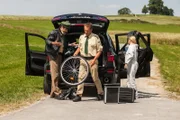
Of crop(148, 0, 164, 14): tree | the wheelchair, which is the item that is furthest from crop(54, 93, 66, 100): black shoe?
crop(148, 0, 164, 14): tree

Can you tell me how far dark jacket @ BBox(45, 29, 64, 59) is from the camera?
33.6 feet

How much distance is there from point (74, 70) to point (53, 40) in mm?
888

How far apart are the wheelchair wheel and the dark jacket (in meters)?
0.37

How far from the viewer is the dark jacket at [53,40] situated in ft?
33.6

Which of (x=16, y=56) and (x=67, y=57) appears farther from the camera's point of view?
(x=16, y=56)

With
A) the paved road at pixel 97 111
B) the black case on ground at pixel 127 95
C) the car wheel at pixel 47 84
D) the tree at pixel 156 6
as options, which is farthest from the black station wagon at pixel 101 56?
the tree at pixel 156 6

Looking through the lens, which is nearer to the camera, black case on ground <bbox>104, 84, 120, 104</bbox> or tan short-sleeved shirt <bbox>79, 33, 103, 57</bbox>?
black case on ground <bbox>104, 84, 120, 104</bbox>

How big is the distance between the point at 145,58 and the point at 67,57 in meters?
2.03

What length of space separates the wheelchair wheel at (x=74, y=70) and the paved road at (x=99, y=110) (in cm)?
54

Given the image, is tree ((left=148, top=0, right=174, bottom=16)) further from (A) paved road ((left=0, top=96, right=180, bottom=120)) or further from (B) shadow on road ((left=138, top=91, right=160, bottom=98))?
(A) paved road ((left=0, top=96, right=180, bottom=120))

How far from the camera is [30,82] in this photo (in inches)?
535

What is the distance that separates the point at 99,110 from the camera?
29.0 ft

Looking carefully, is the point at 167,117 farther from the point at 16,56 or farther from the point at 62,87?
the point at 16,56

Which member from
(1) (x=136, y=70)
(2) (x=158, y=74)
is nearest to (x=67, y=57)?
(1) (x=136, y=70)
